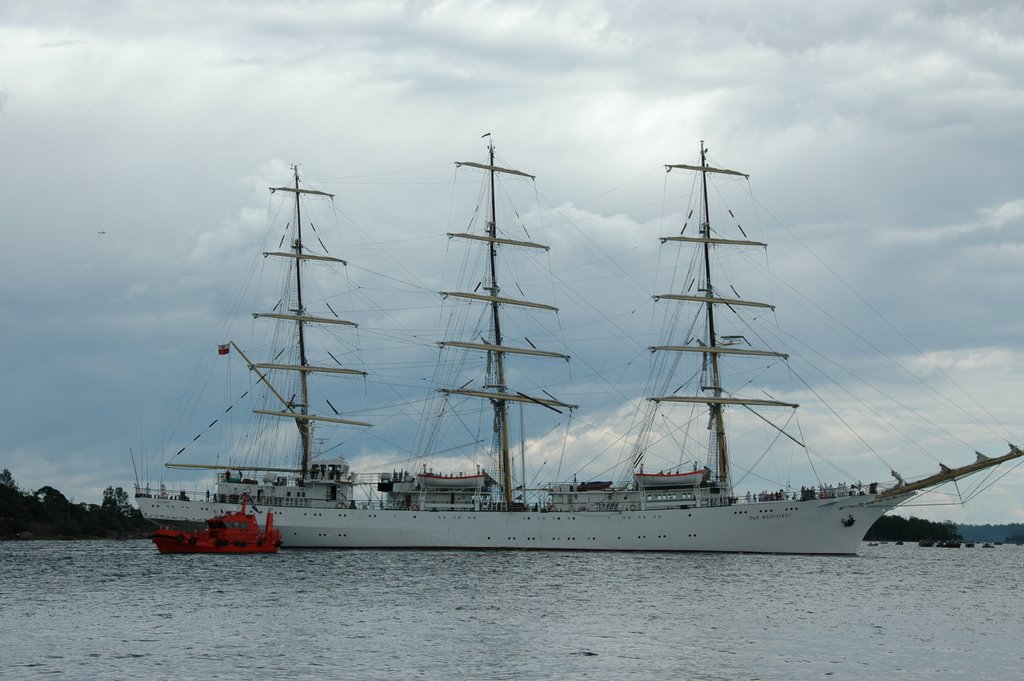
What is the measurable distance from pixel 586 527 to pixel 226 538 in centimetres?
2737

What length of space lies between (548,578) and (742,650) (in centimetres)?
2651

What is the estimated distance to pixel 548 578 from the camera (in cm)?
6319

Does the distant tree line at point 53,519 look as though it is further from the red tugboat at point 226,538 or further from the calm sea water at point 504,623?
the calm sea water at point 504,623

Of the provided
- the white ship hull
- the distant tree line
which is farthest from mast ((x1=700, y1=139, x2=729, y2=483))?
the distant tree line

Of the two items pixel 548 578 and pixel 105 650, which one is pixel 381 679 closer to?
pixel 105 650

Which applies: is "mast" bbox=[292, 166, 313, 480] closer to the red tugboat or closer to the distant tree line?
the red tugboat

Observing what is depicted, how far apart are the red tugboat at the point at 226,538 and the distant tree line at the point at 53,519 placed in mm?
77773

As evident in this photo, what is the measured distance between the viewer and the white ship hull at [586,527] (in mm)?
86062

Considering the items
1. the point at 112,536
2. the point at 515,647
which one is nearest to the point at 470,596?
the point at 515,647

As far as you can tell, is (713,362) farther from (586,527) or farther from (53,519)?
(53,519)

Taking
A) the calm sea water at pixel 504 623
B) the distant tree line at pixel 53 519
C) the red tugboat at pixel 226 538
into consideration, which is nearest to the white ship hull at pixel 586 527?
the red tugboat at pixel 226 538

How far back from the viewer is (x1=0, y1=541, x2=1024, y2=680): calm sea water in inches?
1339

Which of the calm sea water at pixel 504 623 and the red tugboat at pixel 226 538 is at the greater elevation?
the red tugboat at pixel 226 538

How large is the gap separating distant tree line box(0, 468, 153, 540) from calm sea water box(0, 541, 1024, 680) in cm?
10618
